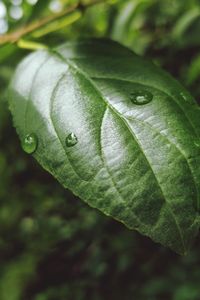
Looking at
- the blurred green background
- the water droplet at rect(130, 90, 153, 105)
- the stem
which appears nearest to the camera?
the water droplet at rect(130, 90, 153, 105)

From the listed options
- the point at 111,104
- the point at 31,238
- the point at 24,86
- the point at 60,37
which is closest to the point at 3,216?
the point at 31,238

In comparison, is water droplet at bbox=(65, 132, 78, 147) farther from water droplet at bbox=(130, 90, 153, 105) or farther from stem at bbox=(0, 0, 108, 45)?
stem at bbox=(0, 0, 108, 45)

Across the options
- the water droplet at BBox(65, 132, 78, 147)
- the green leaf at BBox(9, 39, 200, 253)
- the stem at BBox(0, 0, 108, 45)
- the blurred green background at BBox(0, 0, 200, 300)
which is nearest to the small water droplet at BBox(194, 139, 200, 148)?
the green leaf at BBox(9, 39, 200, 253)

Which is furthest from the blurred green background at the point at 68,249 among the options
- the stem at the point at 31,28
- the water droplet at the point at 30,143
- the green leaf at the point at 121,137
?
the water droplet at the point at 30,143

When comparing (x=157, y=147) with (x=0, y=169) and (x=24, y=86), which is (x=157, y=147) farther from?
(x=0, y=169)

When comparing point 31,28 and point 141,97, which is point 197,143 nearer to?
point 141,97

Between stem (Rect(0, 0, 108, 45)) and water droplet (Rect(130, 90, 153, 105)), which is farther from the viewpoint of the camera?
stem (Rect(0, 0, 108, 45))

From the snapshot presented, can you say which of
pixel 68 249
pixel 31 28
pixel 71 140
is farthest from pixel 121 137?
pixel 68 249
